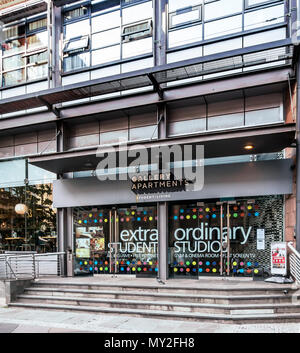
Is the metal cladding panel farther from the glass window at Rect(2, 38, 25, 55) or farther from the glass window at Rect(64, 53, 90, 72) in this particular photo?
the glass window at Rect(2, 38, 25, 55)

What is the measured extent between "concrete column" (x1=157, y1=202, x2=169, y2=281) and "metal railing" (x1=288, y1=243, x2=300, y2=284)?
4.04 meters

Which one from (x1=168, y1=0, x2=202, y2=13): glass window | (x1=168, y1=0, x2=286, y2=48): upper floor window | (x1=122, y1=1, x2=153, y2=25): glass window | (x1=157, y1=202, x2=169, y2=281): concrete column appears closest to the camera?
(x1=168, y1=0, x2=286, y2=48): upper floor window

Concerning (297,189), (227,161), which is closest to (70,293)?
(227,161)

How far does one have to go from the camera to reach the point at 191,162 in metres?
12.5

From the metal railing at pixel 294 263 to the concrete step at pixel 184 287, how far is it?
0.42 metres

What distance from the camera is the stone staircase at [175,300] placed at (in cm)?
874

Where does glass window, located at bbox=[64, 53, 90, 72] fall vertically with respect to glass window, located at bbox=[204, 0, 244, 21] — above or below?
below

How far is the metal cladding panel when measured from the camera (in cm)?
1134

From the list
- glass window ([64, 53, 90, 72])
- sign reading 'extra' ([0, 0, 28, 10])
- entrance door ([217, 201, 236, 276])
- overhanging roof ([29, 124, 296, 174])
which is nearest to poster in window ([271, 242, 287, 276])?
entrance door ([217, 201, 236, 276])

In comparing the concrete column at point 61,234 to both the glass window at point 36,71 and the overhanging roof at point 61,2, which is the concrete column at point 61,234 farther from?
the overhanging roof at point 61,2

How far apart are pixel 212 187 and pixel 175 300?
3.98 meters

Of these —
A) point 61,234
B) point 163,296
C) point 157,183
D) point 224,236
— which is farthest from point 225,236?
point 61,234

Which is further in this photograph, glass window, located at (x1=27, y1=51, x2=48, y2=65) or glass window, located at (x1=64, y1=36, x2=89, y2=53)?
glass window, located at (x1=27, y1=51, x2=48, y2=65)
